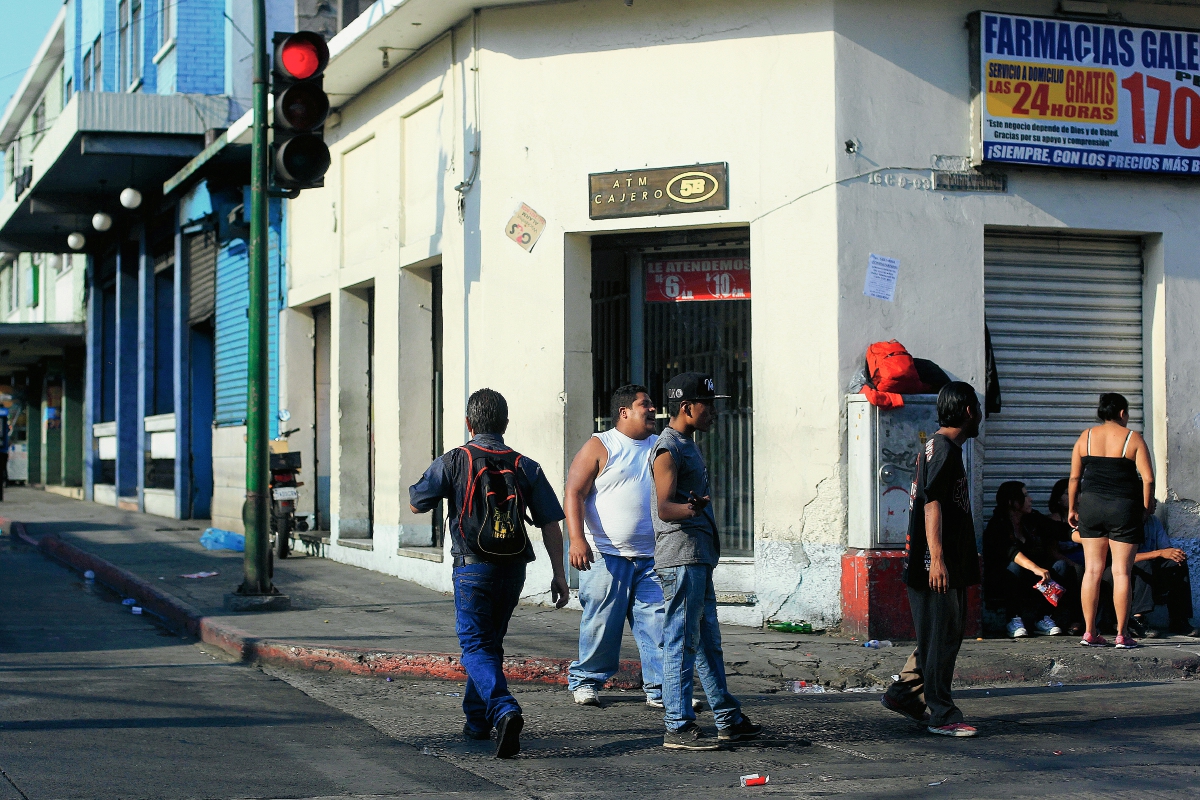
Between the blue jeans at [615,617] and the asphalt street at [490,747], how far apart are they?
22cm

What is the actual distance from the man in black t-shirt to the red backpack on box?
2.36 m

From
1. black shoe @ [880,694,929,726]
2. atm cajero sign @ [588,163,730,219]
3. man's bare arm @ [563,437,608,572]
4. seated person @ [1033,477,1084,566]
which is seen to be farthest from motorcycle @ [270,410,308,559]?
black shoe @ [880,694,929,726]

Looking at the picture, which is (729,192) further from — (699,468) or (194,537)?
(194,537)

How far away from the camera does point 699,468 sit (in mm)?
6004

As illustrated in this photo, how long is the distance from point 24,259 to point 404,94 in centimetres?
2498

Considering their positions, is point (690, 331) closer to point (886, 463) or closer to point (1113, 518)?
point (886, 463)

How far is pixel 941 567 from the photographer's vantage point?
20.3ft

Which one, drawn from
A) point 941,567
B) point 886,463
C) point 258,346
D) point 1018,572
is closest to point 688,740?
point 941,567

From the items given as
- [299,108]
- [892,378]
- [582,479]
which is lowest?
[582,479]

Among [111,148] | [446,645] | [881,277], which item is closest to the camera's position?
[446,645]

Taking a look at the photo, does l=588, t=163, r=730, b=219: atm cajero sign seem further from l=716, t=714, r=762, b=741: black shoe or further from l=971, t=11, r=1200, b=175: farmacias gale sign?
l=716, t=714, r=762, b=741: black shoe

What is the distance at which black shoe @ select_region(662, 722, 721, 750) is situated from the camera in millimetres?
5809

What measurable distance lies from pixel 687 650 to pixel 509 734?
35.8 inches

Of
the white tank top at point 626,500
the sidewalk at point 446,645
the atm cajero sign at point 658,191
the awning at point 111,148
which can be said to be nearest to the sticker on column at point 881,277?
the atm cajero sign at point 658,191
